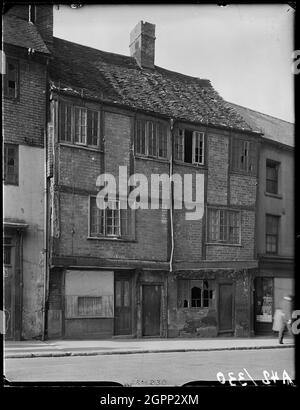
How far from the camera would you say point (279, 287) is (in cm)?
378

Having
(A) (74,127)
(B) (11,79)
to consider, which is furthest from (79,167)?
(B) (11,79)

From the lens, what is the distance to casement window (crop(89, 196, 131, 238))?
3752mm

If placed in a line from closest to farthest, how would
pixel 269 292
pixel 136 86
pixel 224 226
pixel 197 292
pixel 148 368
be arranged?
pixel 148 368 → pixel 269 292 → pixel 224 226 → pixel 197 292 → pixel 136 86

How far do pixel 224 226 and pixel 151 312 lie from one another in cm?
81

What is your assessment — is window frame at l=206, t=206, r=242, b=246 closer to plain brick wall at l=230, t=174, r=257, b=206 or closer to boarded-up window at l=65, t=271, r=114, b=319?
plain brick wall at l=230, t=174, r=257, b=206

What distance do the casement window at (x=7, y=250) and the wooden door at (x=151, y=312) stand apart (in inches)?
38.9

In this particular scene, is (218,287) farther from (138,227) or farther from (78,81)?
(78,81)

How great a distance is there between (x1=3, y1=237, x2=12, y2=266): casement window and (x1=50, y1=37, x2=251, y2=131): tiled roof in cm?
121

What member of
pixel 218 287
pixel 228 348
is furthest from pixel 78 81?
pixel 228 348

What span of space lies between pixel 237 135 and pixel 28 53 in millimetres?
1702

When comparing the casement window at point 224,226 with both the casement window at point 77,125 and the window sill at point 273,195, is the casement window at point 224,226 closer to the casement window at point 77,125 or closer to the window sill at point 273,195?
the window sill at point 273,195

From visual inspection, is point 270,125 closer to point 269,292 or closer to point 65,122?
point 269,292

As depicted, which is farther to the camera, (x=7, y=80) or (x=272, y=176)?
(x=272, y=176)

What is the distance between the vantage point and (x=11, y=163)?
3.58m
